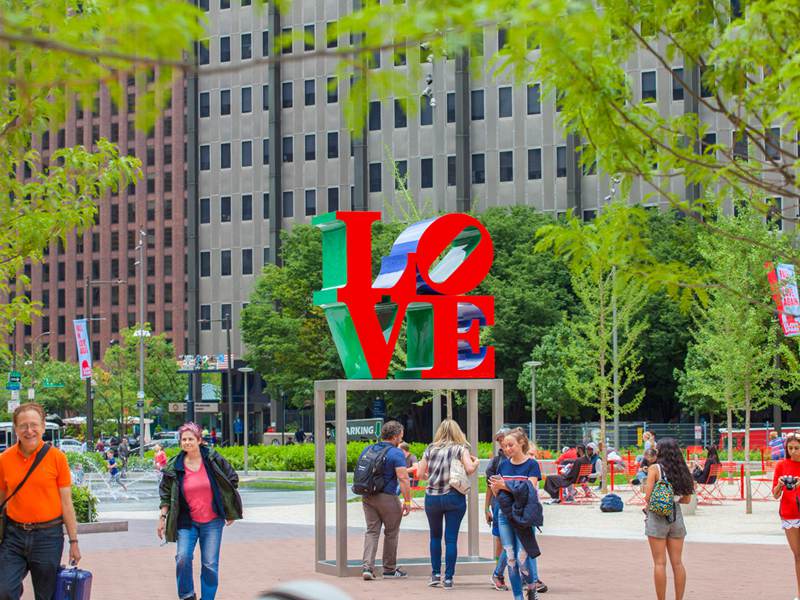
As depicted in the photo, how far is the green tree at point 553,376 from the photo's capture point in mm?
62750

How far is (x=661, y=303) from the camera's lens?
66875 millimetres

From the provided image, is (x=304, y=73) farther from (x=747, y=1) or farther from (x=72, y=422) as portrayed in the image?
(x=747, y=1)

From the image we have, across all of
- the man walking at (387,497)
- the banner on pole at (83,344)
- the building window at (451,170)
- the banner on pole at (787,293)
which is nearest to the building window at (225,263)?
the building window at (451,170)

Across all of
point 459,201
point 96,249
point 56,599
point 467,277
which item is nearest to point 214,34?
point 459,201

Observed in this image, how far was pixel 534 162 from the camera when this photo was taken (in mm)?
77562

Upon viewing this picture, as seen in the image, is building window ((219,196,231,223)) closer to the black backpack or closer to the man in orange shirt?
the black backpack

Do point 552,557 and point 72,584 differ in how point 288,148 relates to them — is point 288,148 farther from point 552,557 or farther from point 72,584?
point 72,584

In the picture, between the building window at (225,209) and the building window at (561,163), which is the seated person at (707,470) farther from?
the building window at (225,209)

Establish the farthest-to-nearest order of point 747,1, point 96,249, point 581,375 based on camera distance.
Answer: point 96,249
point 581,375
point 747,1

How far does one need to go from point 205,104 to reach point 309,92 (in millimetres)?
8289

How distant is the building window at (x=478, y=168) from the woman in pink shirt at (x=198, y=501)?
67.0m

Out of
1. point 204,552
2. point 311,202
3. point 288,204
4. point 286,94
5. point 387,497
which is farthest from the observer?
point 286,94

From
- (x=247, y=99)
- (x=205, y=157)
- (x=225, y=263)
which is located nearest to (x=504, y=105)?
(x=247, y=99)

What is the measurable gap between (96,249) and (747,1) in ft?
423
